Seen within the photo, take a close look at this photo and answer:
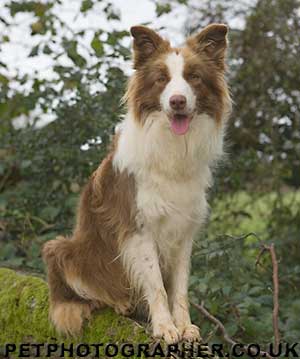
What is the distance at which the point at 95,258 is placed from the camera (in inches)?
169

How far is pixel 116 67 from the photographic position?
6.39 metres

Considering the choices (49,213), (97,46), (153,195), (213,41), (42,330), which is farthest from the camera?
(49,213)

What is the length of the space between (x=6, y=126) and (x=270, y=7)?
3363 millimetres

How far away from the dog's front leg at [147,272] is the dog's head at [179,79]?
2.47 feet

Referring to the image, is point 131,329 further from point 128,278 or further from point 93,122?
point 93,122

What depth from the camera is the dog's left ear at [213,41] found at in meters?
4.11

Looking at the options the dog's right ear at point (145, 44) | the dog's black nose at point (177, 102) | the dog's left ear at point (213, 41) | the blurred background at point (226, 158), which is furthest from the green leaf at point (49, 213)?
the dog's black nose at point (177, 102)

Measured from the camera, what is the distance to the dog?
3941 mm

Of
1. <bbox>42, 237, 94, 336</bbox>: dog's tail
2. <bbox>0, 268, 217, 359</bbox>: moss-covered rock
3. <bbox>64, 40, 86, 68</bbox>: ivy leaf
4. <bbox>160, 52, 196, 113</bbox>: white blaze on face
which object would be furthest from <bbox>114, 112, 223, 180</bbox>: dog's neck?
<bbox>64, 40, 86, 68</bbox>: ivy leaf

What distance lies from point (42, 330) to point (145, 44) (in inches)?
81.6

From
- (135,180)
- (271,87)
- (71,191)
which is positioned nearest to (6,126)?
(71,191)

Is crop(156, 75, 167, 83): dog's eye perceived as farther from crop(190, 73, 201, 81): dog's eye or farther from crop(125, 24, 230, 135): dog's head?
crop(190, 73, 201, 81): dog's eye

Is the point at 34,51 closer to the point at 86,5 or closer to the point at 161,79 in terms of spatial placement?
the point at 86,5

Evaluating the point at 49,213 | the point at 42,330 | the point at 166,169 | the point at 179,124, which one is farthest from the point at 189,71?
the point at 49,213
